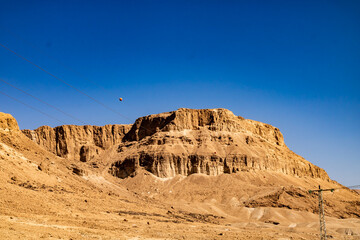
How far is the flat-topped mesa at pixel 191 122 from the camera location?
11306 centimetres

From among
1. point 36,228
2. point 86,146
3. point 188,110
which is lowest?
point 36,228

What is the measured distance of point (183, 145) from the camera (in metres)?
105

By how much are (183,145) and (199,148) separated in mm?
4889

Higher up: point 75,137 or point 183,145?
point 75,137

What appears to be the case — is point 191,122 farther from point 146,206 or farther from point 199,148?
point 146,206

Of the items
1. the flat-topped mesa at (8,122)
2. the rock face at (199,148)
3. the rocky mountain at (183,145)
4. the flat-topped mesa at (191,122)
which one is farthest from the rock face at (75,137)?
the flat-topped mesa at (8,122)

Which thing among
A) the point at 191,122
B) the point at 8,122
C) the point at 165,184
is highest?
the point at 191,122

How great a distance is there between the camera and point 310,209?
251ft

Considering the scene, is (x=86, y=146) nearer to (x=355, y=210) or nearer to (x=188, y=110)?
(x=188, y=110)

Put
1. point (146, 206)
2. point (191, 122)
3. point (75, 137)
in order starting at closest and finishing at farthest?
point (146, 206), point (191, 122), point (75, 137)

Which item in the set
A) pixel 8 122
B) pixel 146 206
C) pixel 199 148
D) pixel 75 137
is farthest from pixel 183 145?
pixel 8 122

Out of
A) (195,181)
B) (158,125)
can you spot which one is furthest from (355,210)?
(158,125)

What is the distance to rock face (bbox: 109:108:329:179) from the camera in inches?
3851

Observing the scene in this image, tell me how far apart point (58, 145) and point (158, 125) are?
144ft
